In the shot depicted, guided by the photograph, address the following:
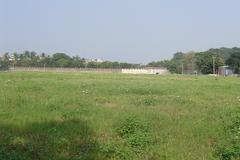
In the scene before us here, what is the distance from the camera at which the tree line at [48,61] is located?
129113 mm

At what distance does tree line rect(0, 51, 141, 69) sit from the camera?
424ft

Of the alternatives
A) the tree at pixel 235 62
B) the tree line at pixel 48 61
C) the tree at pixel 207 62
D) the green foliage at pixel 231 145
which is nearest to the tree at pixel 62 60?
the tree line at pixel 48 61

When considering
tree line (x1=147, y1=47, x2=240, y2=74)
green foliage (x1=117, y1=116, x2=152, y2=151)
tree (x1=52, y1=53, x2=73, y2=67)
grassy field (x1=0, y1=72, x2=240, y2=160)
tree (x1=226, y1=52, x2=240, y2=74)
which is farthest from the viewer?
tree (x1=52, y1=53, x2=73, y2=67)

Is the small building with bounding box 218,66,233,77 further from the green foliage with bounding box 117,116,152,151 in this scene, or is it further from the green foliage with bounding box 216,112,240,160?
the green foliage with bounding box 117,116,152,151

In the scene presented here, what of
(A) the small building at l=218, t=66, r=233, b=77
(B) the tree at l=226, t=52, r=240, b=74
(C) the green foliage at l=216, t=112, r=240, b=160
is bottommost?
(A) the small building at l=218, t=66, r=233, b=77

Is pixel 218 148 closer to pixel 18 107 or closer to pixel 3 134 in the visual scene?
pixel 3 134

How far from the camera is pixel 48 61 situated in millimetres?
138375

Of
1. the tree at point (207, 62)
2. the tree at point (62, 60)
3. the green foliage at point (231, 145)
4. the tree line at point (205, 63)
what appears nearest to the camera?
the green foliage at point (231, 145)

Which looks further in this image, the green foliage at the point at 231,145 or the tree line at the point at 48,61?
the tree line at the point at 48,61

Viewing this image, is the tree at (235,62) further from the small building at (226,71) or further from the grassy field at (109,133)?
the grassy field at (109,133)

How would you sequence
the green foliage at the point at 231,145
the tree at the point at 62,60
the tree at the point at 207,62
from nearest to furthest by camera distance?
the green foliage at the point at 231,145
the tree at the point at 207,62
the tree at the point at 62,60

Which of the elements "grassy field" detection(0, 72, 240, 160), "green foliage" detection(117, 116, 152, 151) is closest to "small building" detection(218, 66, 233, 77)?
"grassy field" detection(0, 72, 240, 160)

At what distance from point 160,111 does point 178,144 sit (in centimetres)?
461

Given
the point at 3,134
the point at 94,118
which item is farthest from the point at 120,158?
the point at 94,118
